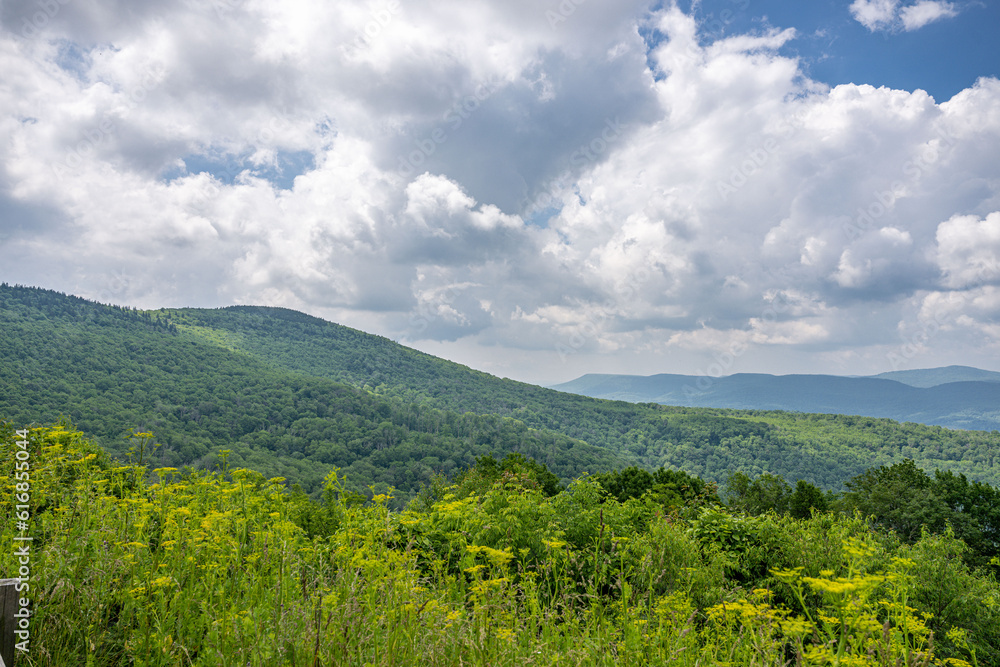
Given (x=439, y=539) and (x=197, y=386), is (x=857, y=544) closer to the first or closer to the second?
(x=439, y=539)

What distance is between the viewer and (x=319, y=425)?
12044 centimetres

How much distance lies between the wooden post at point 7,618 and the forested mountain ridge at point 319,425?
254 feet

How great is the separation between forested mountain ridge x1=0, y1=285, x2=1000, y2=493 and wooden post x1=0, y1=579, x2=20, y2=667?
77536mm

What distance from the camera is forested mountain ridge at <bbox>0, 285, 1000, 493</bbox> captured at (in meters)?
95.9

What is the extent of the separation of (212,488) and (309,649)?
3.51 m

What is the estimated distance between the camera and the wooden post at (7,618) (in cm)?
218

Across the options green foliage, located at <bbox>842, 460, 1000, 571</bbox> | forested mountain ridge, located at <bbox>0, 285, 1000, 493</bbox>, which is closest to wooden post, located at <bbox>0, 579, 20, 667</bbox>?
green foliage, located at <bbox>842, 460, 1000, 571</bbox>

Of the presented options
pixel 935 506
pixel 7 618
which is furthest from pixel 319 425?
pixel 7 618

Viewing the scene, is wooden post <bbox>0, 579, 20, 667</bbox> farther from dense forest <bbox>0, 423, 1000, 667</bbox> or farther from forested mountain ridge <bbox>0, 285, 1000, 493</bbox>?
forested mountain ridge <bbox>0, 285, 1000, 493</bbox>

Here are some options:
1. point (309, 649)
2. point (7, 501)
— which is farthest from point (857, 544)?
point (7, 501)

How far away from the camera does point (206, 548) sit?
3348 millimetres

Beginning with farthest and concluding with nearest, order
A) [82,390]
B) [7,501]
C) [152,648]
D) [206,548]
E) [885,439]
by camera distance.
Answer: [885,439]
[82,390]
[7,501]
[206,548]
[152,648]

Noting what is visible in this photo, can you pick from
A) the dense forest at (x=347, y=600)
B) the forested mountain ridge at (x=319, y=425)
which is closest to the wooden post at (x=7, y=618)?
the dense forest at (x=347, y=600)

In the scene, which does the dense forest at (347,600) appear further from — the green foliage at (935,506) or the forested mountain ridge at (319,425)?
the forested mountain ridge at (319,425)
